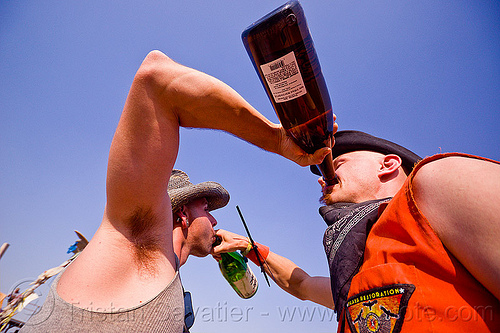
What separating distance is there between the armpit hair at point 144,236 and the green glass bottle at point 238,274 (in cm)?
192

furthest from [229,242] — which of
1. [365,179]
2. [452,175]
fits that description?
[452,175]

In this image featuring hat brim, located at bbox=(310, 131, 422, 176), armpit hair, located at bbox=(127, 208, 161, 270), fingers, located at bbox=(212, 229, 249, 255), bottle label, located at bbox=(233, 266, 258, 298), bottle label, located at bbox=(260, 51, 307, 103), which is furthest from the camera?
bottle label, located at bbox=(233, 266, 258, 298)

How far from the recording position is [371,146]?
2465mm

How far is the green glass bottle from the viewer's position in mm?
3238

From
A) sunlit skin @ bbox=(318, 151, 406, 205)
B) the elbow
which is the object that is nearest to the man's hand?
sunlit skin @ bbox=(318, 151, 406, 205)

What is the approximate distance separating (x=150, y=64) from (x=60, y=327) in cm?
121

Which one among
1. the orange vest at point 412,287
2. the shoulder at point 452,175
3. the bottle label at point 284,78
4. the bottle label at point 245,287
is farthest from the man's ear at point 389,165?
the bottle label at point 245,287

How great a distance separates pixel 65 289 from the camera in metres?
1.32

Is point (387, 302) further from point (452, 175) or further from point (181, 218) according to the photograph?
point (181, 218)

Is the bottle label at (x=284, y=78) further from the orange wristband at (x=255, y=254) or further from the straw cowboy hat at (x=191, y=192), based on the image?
the orange wristband at (x=255, y=254)

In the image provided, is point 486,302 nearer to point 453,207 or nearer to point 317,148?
point 453,207

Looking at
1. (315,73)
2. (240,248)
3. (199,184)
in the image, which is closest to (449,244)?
(315,73)

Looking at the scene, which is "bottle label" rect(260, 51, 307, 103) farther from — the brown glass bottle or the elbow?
the elbow

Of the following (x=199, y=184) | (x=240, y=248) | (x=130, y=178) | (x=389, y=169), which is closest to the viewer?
(x=130, y=178)
